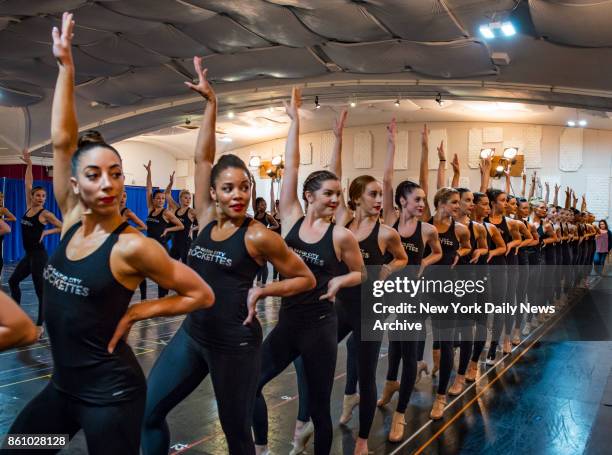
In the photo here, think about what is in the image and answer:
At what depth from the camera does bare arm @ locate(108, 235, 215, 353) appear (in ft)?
5.74

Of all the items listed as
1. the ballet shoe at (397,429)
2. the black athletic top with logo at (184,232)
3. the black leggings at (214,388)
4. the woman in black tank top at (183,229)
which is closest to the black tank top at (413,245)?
the ballet shoe at (397,429)

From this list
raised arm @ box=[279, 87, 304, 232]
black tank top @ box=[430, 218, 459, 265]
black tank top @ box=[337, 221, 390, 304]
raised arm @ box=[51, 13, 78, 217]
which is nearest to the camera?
raised arm @ box=[51, 13, 78, 217]

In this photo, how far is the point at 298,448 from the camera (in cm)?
332

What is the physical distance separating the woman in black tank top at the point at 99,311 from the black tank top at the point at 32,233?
5.16 meters

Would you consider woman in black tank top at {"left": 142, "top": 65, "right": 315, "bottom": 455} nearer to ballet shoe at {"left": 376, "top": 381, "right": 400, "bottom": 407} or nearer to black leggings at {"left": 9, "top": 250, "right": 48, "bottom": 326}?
ballet shoe at {"left": 376, "top": 381, "right": 400, "bottom": 407}

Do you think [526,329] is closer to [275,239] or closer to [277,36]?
[277,36]

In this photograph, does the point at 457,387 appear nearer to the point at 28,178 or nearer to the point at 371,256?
the point at 371,256

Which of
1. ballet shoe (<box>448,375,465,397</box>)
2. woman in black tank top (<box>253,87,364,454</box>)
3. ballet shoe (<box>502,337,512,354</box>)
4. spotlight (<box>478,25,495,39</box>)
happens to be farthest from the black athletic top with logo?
woman in black tank top (<box>253,87,364,454</box>)

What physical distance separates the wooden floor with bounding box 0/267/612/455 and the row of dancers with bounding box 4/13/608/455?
0.73 ft

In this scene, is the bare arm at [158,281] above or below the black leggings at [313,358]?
above

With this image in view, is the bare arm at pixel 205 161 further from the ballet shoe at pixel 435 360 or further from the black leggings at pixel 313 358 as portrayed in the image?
the ballet shoe at pixel 435 360

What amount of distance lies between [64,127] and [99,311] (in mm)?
776

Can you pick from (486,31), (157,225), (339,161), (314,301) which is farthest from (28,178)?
(486,31)

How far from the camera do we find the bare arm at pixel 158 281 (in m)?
1.75
